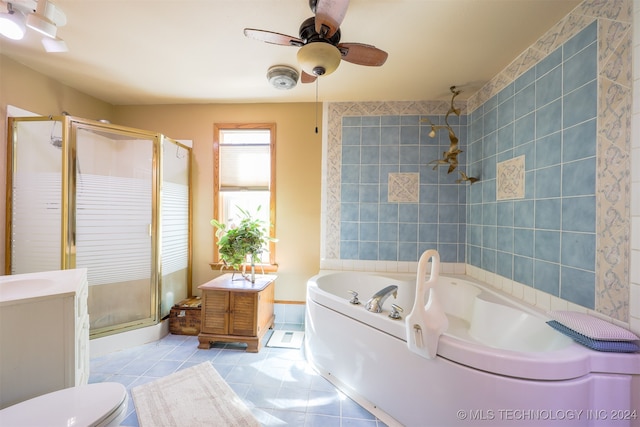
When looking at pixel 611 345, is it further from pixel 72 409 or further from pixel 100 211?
pixel 100 211

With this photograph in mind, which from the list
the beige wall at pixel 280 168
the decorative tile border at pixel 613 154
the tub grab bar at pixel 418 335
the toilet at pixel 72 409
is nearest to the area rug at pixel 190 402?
the toilet at pixel 72 409

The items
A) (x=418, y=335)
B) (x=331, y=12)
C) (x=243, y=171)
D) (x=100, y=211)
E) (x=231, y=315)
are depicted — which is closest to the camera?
(x=331, y=12)

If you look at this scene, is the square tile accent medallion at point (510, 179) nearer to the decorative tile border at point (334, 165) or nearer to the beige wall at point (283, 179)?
the decorative tile border at point (334, 165)

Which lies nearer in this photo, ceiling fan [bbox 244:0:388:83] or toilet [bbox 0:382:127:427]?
toilet [bbox 0:382:127:427]

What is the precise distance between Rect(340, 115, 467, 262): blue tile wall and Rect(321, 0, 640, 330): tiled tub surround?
10.5 inches

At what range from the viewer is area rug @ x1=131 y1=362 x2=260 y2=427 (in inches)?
56.6

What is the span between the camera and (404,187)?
2.65 meters

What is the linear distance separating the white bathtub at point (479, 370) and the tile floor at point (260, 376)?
0.39 feet

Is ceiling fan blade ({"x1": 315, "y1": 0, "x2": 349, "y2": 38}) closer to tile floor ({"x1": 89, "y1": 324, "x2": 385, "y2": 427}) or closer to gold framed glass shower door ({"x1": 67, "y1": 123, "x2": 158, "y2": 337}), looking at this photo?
gold framed glass shower door ({"x1": 67, "y1": 123, "x2": 158, "y2": 337})

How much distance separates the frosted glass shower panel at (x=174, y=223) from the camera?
2.44 metres

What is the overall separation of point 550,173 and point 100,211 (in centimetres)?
333

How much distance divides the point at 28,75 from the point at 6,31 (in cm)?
100

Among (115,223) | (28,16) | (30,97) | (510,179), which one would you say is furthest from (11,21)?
(510,179)

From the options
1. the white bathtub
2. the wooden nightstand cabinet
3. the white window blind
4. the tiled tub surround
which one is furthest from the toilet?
the tiled tub surround
